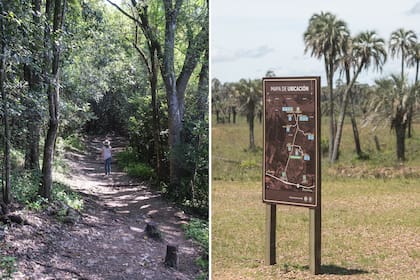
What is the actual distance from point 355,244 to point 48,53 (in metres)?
2.59

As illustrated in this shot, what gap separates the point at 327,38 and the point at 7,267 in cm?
303

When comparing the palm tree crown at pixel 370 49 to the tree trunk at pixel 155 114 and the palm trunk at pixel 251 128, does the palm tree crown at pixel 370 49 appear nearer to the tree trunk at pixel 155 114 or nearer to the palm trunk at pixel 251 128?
the palm trunk at pixel 251 128

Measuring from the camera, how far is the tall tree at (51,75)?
2973mm

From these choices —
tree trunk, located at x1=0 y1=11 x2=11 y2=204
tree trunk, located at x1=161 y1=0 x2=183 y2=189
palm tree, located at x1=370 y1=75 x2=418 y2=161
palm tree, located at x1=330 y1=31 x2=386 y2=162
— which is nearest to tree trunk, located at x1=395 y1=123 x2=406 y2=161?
palm tree, located at x1=370 y1=75 x2=418 y2=161

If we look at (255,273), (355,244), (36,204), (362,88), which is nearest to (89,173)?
(36,204)

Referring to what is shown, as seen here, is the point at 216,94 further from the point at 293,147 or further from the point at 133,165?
the point at 133,165

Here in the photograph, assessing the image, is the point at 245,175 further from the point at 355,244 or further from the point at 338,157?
the point at 355,244

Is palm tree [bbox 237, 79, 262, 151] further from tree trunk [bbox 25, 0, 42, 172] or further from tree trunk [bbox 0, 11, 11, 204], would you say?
tree trunk [bbox 0, 11, 11, 204]

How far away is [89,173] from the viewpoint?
325 centimetres

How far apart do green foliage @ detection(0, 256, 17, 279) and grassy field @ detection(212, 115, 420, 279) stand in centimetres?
186

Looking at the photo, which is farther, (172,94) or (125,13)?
(172,94)

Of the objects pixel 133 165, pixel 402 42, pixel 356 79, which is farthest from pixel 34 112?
pixel 402 42

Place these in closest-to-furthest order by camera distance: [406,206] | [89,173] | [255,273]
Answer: [89,173], [255,273], [406,206]

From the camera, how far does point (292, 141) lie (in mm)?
3662
